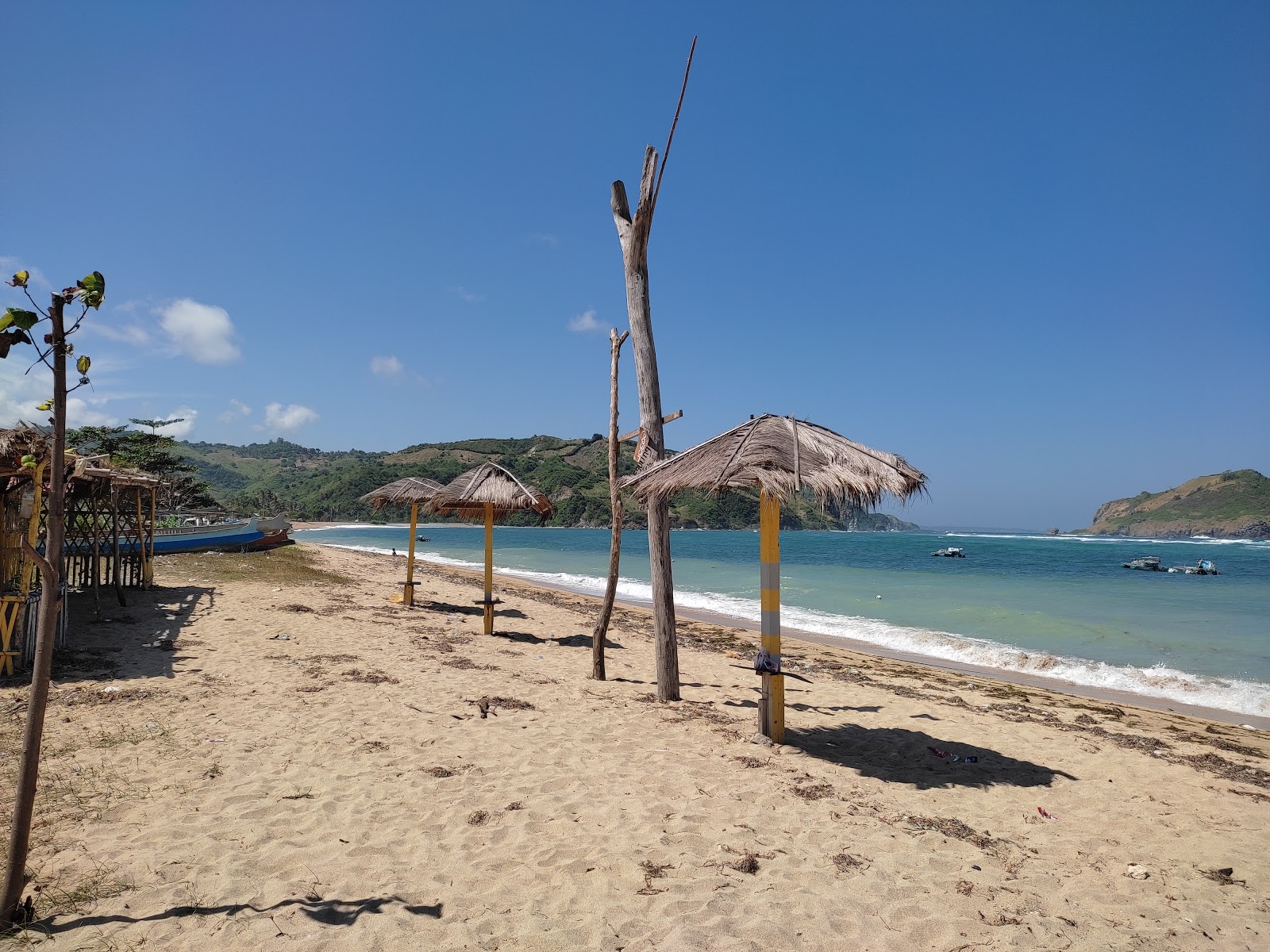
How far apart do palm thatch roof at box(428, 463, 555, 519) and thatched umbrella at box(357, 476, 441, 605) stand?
762 mm

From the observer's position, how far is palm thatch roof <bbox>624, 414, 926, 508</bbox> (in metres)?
5.14

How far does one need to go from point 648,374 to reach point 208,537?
67.9 ft

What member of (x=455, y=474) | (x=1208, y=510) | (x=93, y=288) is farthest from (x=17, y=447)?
(x=1208, y=510)

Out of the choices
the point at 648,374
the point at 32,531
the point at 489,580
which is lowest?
the point at 489,580

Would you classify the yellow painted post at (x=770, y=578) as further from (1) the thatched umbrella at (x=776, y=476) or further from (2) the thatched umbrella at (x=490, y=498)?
(2) the thatched umbrella at (x=490, y=498)

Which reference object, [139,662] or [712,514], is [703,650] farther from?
[712,514]

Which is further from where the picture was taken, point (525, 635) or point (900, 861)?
point (525, 635)

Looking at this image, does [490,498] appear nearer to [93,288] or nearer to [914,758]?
[914,758]

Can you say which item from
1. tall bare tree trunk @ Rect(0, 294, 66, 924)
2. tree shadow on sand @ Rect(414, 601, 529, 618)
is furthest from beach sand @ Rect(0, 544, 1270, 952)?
tree shadow on sand @ Rect(414, 601, 529, 618)

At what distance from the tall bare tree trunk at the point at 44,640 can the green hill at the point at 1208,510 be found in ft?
402

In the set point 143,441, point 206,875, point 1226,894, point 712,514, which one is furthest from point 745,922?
point 712,514

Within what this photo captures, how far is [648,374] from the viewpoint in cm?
680

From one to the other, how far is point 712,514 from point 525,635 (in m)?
103

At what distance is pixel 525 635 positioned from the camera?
10.9 meters
